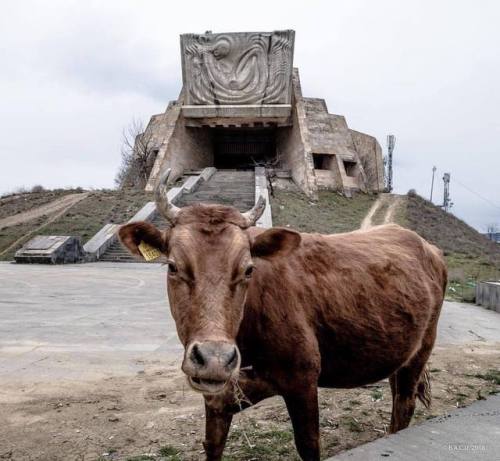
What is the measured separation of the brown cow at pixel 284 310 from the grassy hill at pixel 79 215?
18.7 meters

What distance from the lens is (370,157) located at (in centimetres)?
3628

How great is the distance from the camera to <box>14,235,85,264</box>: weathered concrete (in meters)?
17.6

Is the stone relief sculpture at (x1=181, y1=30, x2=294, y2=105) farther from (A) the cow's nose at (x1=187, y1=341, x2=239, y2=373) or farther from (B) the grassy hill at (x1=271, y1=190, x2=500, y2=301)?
(A) the cow's nose at (x1=187, y1=341, x2=239, y2=373)

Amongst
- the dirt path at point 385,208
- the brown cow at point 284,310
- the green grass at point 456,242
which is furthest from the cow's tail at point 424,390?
the dirt path at point 385,208

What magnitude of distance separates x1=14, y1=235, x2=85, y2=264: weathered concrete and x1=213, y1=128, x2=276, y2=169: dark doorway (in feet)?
73.6

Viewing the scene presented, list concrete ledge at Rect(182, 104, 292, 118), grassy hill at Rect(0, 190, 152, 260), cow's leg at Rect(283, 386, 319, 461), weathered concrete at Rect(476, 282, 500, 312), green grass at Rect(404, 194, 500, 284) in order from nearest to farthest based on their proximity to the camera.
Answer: cow's leg at Rect(283, 386, 319, 461) → weathered concrete at Rect(476, 282, 500, 312) → green grass at Rect(404, 194, 500, 284) → grassy hill at Rect(0, 190, 152, 260) → concrete ledge at Rect(182, 104, 292, 118)

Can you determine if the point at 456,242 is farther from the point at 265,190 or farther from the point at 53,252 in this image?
the point at 53,252

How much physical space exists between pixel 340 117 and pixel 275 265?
3447 centimetres

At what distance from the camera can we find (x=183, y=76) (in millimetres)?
30891

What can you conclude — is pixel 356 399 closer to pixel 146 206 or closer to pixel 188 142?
pixel 146 206

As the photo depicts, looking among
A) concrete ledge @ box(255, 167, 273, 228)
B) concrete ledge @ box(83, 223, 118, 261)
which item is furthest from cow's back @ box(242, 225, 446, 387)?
concrete ledge @ box(83, 223, 118, 261)

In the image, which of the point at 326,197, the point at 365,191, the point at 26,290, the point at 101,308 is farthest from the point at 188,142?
the point at 101,308

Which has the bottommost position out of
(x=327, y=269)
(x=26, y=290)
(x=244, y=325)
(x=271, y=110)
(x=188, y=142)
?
(x=26, y=290)

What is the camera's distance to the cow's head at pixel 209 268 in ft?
7.10
